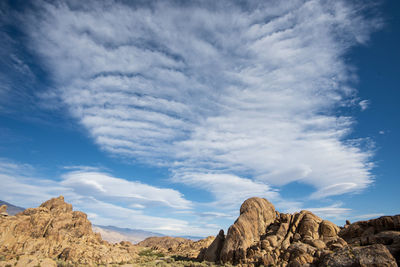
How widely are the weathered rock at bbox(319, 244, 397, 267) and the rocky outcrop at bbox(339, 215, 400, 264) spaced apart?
1.60 metres

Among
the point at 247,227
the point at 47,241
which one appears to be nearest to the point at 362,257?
the point at 247,227

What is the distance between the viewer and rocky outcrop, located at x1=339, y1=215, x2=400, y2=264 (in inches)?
1079

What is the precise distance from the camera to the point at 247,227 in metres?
46.7

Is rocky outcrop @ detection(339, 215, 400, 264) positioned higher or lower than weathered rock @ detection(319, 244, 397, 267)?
higher

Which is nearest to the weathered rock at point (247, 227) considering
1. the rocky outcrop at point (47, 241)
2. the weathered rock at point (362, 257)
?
the weathered rock at point (362, 257)

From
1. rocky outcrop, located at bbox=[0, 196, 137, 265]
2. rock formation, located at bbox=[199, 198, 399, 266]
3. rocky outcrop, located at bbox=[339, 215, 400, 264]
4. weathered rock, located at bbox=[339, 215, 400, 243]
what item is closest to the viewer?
rock formation, located at bbox=[199, 198, 399, 266]

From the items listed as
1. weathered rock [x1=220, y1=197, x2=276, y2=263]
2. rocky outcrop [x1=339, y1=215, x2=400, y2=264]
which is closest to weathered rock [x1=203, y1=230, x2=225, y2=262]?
weathered rock [x1=220, y1=197, x2=276, y2=263]

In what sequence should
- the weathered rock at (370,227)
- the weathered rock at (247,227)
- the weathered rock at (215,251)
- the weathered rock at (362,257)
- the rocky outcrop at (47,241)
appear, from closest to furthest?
the weathered rock at (362,257) → the weathered rock at (370,227) → the weathered rock at (247,227) → the weathered rock at (215,251) → the rocky outcrop at (47,241)

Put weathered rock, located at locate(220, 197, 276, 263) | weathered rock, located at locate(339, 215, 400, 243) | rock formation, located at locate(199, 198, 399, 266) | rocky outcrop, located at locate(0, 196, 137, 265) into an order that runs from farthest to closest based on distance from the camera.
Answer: rocky outcrop, located at locate(0, 196, 137, 265)
weathered rock, located at locate(220, 197, 276, 263)
weathered rock, located at locate(339, 215, 400, 243)
rock formation, located at locate(199, 198, 399, 266)

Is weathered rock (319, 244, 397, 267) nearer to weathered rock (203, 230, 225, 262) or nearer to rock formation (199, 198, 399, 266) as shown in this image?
rock formation (199, 198, 399, 266)

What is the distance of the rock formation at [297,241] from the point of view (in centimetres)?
2698

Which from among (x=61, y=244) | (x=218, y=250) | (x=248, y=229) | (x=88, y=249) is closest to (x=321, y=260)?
(x=248, y=229)

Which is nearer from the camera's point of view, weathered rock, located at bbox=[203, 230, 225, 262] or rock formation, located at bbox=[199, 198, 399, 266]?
rock formation, located at bbox=[199, 198, 399, 266]

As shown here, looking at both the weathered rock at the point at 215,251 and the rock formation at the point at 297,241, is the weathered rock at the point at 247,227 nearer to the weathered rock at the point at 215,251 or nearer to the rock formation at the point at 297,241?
the rock formation at the point at 297,241
